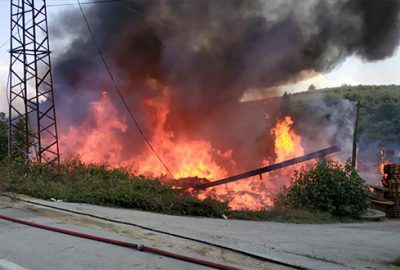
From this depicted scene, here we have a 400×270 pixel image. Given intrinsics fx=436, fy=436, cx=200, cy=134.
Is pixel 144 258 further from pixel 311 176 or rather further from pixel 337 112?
pixel 337 112

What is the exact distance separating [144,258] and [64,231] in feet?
6.13

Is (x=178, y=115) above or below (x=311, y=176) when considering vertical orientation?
above

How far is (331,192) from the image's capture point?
12.0 m

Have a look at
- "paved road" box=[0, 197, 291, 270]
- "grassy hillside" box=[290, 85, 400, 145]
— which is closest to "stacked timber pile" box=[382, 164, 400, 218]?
"paved road" box=[0, 197, 291, 270]

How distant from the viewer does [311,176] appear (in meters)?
12.4

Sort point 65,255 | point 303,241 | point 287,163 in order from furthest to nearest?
Result: point 287,163 < point 303,241 < point 65,255

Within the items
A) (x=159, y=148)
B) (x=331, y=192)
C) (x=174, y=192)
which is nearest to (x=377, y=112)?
(x=159, y=148)

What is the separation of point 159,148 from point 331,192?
13.1m

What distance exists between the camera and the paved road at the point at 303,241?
5375 millimetres

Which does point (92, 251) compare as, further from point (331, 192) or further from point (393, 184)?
point (393, 184)

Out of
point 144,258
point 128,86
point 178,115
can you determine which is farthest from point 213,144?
point 144,258

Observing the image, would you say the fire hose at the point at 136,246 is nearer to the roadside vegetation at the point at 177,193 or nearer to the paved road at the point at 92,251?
the paved road at the point at 92,251

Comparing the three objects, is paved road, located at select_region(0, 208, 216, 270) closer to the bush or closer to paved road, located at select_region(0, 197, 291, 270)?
paved road, located at select_region(0, 197, 291, 270)

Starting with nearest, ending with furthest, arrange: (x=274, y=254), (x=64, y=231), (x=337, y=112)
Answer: (x=274, y=254), (x=64, y=231), (x=337, y=112)
